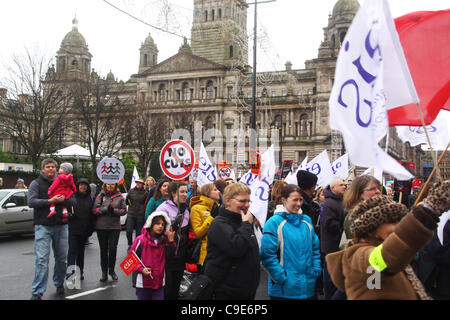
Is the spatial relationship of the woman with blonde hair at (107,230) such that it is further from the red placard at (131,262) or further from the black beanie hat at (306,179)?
the black beanie hat at (306,179)

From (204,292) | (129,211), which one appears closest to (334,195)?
(204,292)

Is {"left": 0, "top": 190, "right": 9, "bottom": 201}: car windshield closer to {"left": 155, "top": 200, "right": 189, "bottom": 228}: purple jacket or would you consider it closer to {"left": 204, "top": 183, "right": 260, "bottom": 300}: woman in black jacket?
{"left": 155, "top": 200, "right": 189, "bottom": 228}: purple jacket

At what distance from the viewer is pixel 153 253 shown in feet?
16.0

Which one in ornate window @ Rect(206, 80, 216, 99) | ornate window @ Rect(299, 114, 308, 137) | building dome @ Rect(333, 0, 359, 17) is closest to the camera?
building dome @ Rect(333, 0, 359, 17)

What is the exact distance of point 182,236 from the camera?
523cm

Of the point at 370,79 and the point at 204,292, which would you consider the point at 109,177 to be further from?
the point at 370,79

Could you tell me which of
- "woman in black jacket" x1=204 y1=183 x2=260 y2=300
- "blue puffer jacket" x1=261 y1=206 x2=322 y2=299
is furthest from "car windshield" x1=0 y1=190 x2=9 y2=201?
"blue puffer jacket" x1=261 y1=206 x2=322 y2=299

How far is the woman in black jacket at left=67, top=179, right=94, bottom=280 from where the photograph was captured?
7.22 m

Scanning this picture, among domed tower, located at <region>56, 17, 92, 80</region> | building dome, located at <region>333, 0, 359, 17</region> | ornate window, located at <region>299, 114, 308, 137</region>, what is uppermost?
building dome, located at <region>333, 0, 359, 17</region>

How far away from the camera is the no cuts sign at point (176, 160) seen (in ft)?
21.7

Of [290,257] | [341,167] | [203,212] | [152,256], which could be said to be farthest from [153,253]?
[341,167]

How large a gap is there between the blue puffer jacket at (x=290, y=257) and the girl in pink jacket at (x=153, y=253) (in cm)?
135

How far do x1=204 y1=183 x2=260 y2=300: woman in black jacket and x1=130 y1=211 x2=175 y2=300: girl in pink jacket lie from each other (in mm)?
1159

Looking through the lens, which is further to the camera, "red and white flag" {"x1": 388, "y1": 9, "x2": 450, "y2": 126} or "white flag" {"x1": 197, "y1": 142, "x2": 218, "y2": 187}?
"white flag" {"x1": 197, "y1": 142, "x2": 218, "y2": 187}
